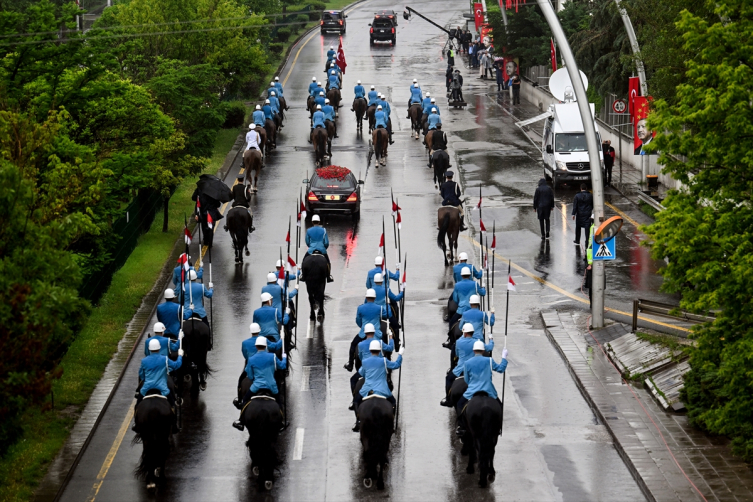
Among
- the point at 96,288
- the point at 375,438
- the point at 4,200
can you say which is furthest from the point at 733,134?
the point at 96,288

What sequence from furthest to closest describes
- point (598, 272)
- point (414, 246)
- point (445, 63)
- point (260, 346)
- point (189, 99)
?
1. point (445, 63)
2. point (189, 99)
3. point (414, 246)
4. point (598, 272)
5. point (260, 346)

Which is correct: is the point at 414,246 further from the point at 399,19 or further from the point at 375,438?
the point at 399,19

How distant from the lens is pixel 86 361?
2369cm

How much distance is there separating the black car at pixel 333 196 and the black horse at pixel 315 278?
30.5ft

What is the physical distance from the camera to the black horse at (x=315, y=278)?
86.6 ft

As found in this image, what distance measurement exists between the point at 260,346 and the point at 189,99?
868 inches

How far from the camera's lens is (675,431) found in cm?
1934

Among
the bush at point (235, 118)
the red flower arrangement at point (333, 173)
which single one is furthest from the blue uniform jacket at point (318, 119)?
the red flower arrangement at point (333, 173)

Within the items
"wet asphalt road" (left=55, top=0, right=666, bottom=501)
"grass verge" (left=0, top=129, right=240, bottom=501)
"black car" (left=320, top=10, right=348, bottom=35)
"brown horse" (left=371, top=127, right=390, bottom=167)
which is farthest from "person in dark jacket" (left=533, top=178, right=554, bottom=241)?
"black car" (left=320, top=10, right=348, bottom=35)

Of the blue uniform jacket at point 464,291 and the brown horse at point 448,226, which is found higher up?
the blue uniform jacket at point 464,291

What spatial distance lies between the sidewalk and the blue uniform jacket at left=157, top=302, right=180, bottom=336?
7426 millimetres

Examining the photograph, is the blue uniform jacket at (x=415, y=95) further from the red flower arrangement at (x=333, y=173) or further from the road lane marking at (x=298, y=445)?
the road lane marking at (x=298, y=445)

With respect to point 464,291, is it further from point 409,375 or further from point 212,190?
point 212,190

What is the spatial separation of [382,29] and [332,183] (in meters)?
45.2
